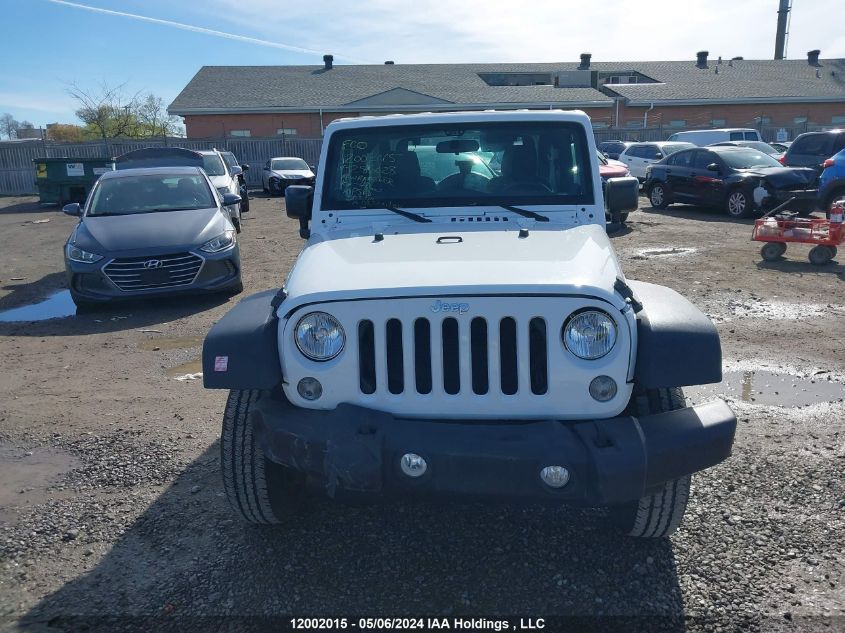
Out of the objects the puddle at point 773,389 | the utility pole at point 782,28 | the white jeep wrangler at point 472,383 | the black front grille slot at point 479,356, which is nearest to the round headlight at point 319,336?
the white jeep wrangler at point 472,383

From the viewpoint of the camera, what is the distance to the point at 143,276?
8.15 meters

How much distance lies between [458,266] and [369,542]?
53.5 inches

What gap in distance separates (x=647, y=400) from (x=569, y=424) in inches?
→ 16.0

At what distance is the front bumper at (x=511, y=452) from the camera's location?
2.68 metres

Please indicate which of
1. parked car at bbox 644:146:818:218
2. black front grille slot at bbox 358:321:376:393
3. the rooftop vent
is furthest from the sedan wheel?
the rooftop vent

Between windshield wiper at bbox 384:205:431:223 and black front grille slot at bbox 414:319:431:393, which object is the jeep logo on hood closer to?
black front grille slot at bbox 414:319:431:393

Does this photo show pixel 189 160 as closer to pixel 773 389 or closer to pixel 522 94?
pixel 773 389

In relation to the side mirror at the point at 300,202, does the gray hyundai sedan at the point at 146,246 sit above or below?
below

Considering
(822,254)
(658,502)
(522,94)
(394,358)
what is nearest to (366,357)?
(394,358)

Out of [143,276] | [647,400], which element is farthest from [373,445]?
[143,276]

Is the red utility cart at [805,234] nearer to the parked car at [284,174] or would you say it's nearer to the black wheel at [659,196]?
the black wheel at [659,196]

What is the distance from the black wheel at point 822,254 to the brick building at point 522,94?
80.9ft

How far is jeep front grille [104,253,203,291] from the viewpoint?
319 inches

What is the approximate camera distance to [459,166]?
4.41m
